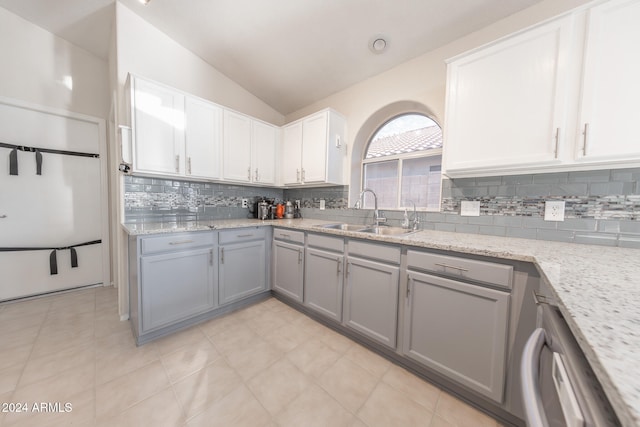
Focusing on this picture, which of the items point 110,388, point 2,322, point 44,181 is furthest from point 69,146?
point 110,388

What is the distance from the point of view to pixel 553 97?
1219 mm

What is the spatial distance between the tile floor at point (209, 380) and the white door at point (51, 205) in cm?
56

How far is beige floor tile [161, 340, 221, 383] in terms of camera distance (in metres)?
1.43

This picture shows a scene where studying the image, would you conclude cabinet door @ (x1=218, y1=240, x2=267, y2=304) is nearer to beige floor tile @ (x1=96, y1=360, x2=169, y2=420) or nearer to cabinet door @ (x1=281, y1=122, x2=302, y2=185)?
beige floor tile @ (x1=96, y1=360, x2=169, y2=420)

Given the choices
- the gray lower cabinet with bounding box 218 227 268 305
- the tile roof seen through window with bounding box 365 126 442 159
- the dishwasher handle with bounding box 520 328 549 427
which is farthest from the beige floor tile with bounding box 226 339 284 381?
the tile roof seen through window with bounding box 365 126 442 159

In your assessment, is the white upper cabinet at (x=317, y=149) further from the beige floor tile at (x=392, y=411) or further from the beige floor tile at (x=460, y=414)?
the beige floor tile at (x=460, y=414)

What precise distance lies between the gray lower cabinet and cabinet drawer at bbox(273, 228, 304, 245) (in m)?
0.14

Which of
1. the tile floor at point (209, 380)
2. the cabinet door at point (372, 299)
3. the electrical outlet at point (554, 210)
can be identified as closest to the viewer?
the tile floor at point (209, 380)

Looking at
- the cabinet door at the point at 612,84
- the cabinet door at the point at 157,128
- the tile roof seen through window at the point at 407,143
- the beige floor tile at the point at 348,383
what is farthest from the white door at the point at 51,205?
the cabinet door at the point at 612,84

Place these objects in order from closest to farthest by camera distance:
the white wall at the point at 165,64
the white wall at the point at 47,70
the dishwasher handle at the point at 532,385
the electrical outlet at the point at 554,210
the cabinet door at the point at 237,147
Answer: the dishwasher handle at the point at 532,385
the electrical outlet at the point at 554,210
the white wall at the point at 165,64
the white wall at the point at 47,70
the cabinet door at the point at 237,147

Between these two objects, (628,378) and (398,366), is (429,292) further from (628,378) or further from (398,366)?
(628,378)

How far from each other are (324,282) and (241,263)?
89 cm

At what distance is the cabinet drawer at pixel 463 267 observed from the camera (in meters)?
1.12

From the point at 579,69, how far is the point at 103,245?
4541 mm
